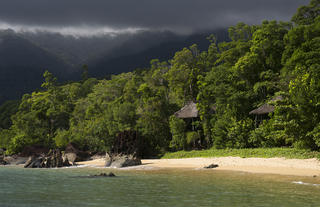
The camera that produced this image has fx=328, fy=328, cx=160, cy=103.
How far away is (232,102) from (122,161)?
1184 cm

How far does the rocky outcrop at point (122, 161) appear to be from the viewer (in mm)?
28375

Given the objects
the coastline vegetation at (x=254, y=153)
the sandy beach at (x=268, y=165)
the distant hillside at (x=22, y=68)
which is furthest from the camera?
the distant hillside at (x=22, y=68)

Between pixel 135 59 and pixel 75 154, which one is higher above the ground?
pixel 135 59

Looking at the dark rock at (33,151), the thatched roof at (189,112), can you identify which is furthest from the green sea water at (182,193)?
the dark rock at (33,151)

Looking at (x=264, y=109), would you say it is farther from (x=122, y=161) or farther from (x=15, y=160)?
(x=15, y=160)

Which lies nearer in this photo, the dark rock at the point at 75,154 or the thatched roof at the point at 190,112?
the thatched roof at the point at 190,112

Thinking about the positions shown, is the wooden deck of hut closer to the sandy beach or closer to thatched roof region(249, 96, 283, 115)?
thatched roof region(249, 96, 283, 115)

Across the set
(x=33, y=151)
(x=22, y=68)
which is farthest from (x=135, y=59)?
(x=33, y=151)

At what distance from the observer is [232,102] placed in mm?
31547

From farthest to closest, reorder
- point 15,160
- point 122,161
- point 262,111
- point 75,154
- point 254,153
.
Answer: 1. point 15,160
2. point 75,154
3. point 262,111
4. point 122,161
5. point 254,153

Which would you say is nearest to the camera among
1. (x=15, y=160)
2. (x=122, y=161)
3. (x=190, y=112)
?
(x=122, y=161)

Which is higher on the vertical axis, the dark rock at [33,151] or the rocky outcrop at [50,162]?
the dark rock at [33,151]

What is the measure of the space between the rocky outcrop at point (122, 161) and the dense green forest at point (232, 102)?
416cm

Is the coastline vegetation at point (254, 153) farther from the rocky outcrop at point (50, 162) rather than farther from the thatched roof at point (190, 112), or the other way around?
the rocky outcrop at point (50, 162)
